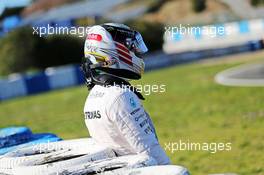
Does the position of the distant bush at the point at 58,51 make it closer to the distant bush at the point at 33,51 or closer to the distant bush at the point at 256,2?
the distant bush at the point at 33,51

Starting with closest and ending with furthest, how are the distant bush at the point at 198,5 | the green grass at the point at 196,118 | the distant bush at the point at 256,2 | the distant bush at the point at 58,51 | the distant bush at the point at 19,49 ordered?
the green grass at the point at 196,118
the distant bush at the point at 19,49
the distant bush at the point at 58,51
the distant bush at the point at 256,2
the distant bush at the point at 198,5

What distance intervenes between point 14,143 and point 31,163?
2.06 m

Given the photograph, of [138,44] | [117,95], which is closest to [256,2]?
[138,44]

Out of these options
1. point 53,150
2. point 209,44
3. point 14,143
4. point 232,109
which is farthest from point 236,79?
point 209,44

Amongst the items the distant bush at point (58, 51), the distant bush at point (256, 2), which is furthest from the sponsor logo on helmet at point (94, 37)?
the distant bush at point (256, 2)

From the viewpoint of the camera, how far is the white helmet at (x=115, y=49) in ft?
11.8

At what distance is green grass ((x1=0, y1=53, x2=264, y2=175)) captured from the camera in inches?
281

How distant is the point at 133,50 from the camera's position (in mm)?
3664

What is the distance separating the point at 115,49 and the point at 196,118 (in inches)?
291

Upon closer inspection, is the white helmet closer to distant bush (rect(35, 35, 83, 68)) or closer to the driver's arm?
the driver's arm

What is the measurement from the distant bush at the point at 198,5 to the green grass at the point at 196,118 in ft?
77.6

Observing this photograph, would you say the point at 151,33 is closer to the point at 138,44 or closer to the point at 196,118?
the point at 196,118

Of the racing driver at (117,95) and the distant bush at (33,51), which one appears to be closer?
the racing driver at (117,95)

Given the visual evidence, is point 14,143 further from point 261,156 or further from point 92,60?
point 261,156
